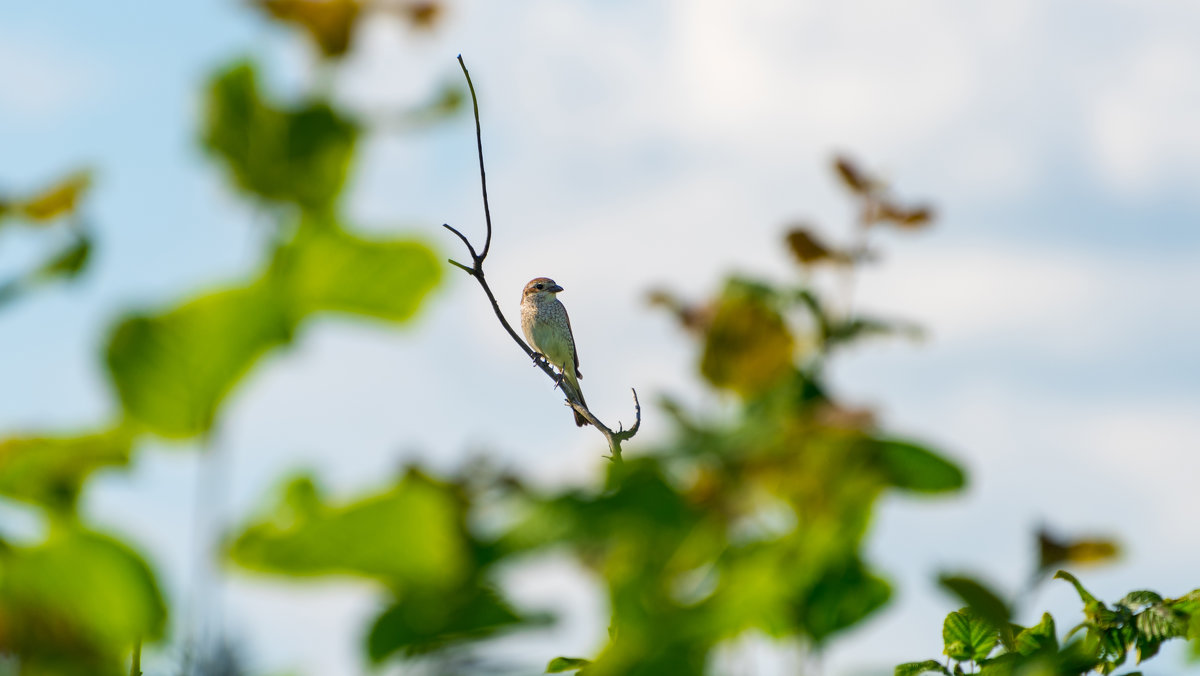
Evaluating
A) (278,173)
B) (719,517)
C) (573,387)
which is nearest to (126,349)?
(278,173)

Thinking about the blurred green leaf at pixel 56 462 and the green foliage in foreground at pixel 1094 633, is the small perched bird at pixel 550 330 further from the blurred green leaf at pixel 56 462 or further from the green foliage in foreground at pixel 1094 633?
the blurred green leaf at pixel 56 462

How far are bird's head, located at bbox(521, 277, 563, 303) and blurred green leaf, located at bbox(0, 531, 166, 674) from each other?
48.3 feet

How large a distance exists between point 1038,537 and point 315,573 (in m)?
0.79

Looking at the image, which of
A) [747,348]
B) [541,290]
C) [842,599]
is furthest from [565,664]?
[541,290]

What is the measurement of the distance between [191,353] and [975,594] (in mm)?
794

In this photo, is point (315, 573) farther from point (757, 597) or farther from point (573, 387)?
point (573, 387)

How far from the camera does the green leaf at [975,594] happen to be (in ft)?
4.00

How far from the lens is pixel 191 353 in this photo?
103 centimetres

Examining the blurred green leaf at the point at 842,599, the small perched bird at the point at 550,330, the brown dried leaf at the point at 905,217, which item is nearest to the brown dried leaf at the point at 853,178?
the brown dried leaf at the point at 905,217

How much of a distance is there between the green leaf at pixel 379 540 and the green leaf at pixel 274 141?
279 millimetres

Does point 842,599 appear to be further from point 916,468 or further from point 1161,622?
point 1161,622

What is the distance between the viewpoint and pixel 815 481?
1039 millimetres

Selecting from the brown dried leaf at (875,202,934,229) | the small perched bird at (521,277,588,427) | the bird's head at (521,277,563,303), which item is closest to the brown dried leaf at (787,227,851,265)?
the brown dried leaf at (875,202,934,229)

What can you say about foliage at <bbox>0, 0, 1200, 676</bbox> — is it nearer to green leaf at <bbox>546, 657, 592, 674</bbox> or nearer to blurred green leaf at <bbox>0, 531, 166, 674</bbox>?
blurred green leaf at <bbox>0, 531, 166, 674</bbox>
